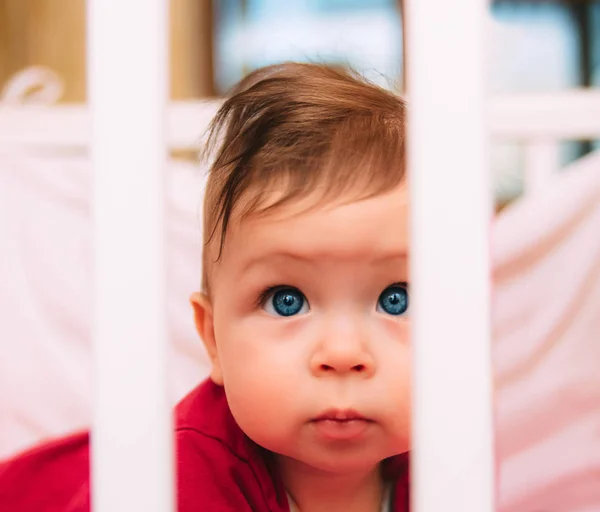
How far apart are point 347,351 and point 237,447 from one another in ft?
0.65

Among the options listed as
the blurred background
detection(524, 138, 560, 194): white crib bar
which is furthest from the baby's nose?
the blurred background

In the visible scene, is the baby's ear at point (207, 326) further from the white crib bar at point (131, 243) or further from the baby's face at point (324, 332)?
the white crib bar at point (131, 243)

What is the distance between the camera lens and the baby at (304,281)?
53cm

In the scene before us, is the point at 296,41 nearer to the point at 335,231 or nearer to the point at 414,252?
the point at 335,231

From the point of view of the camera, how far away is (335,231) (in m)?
0.51

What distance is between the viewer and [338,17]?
2.47 metres

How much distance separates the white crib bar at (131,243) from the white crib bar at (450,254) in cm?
13

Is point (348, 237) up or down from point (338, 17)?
down

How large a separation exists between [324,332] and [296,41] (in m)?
2.04

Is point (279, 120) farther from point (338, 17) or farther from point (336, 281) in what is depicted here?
point (338, 17)

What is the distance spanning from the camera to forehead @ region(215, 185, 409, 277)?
52 cm

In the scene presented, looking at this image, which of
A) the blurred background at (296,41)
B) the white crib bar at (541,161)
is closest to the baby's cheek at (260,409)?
the white crib bar at (541,161)

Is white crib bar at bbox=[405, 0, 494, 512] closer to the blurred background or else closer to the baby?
the baby

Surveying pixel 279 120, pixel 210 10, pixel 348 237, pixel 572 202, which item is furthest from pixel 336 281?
pixel 210 10
